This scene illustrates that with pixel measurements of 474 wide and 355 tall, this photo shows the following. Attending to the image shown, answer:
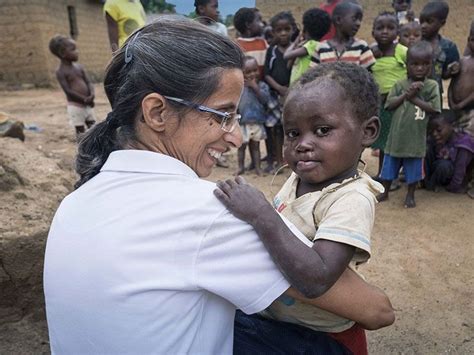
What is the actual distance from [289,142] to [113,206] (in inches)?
31.2

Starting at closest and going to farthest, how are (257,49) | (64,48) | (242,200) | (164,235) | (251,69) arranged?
(164,235)
(242,200)
(251,69)
(257,49)
(64,48)

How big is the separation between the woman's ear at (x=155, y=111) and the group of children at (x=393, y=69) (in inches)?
130

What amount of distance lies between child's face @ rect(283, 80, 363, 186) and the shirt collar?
1.78ft

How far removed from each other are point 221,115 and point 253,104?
4.40 meters

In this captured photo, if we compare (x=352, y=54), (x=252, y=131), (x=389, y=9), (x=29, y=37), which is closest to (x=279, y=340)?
(x=352, y=54)

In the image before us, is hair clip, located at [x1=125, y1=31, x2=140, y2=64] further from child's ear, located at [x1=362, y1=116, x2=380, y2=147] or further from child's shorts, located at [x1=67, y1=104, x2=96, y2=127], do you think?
child's shorts, located at [x1=67, y1=104, x2=96, y2=127]

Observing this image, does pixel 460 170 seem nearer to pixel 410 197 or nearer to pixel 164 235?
pixel 410 197

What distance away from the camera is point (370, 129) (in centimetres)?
161

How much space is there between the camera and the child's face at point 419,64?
4094mm

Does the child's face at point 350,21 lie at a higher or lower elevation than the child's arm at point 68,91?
higher

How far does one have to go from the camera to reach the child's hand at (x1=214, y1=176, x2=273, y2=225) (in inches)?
42.3

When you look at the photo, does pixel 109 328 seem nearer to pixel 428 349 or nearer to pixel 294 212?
pixel 294 212

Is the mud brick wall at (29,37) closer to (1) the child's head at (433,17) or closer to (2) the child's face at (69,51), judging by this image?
(2) the child's face at (69,51)

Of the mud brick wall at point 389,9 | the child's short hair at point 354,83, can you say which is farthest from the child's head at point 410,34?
the mud brick wall at point 389,9
